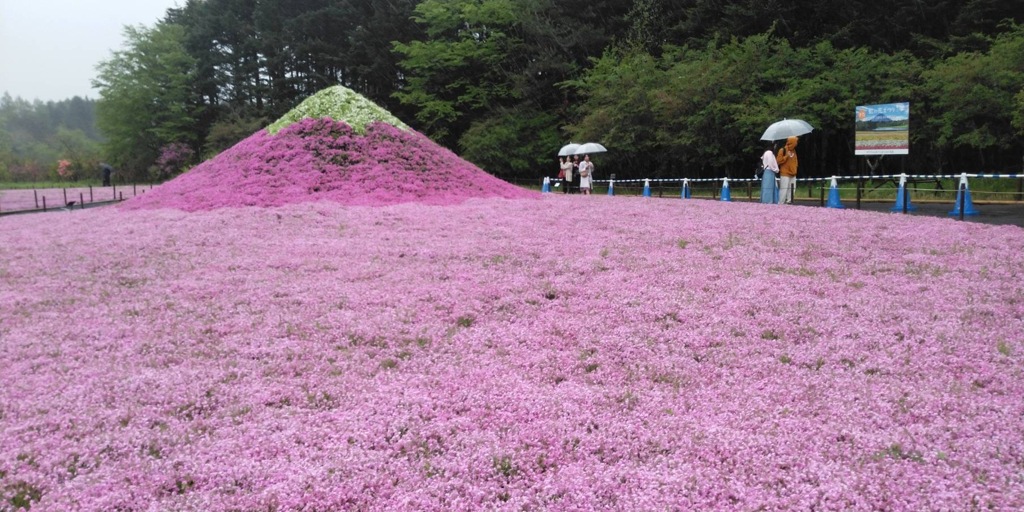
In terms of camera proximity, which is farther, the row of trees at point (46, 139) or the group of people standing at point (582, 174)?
the row of trees at point (46, 139)

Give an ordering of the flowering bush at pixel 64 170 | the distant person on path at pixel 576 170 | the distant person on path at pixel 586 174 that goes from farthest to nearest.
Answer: the flowering bush at pixel 64 170
the distant person on path at pixel 576 170
the distant person on path at pixel 586 174

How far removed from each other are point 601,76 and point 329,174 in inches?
750

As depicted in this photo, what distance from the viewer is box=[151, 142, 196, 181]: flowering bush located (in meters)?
46.6

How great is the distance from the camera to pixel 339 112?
17844 millimetres

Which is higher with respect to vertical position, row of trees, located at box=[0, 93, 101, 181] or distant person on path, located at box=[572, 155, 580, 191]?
row of trees, located at box=[0, 93, 101, 181]

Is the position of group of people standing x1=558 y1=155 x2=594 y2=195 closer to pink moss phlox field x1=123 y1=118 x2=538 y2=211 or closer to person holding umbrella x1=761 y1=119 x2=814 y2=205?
pink moss phlox field x1=123 y1=118 x2=538 y2=211

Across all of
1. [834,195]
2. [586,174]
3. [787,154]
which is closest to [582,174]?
[586,174]

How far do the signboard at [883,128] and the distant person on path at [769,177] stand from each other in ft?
6.87

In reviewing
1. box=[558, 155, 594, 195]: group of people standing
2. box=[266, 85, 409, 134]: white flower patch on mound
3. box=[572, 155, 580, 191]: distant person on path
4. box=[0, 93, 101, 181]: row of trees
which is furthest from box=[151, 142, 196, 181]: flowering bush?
box=[558, 155, 594, 195]: group of people standing

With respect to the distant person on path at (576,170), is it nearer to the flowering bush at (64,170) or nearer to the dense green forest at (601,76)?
the dense green forest at (601,76)

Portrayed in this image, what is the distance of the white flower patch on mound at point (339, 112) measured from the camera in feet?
57.8

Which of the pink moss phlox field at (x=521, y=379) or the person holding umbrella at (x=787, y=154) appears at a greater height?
the person holding umbrella at (x=787, y=154)

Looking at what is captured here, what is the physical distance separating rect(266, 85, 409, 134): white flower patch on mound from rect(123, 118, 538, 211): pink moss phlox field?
0.33m

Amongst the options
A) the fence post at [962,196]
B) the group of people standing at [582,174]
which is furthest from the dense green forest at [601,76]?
the fence post at [962,196]
